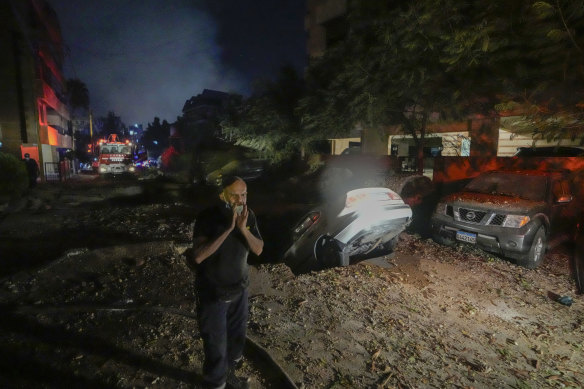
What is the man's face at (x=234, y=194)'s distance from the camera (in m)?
2.49

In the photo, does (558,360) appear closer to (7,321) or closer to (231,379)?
(231,379)

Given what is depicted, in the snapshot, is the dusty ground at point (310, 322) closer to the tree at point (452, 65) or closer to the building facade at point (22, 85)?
the tree at point (452, 65)

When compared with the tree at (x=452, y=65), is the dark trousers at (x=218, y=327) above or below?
below

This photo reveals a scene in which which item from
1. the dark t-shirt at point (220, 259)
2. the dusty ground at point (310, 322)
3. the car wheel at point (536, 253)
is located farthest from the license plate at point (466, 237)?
the dark t-shirt at point (220, 259)

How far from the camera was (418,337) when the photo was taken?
13.0ft

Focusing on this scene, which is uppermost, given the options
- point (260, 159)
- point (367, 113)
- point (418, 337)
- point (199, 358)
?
point (367, 113)

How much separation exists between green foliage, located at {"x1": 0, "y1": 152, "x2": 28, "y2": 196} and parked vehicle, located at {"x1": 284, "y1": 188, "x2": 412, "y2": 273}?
489 inches

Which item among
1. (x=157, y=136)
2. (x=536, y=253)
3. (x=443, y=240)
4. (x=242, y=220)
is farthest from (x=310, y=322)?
(x=157, y=136)

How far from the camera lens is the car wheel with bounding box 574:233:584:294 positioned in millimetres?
6062

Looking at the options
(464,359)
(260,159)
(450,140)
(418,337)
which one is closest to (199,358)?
(418,337)

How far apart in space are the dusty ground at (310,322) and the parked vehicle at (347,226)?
0.42m

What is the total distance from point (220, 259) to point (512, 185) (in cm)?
735

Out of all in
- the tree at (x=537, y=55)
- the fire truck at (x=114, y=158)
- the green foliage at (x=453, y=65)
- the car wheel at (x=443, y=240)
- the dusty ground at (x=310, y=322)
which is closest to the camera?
the dusty ground at (x=310, y=322)

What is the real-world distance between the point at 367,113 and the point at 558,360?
8727 millimetres
